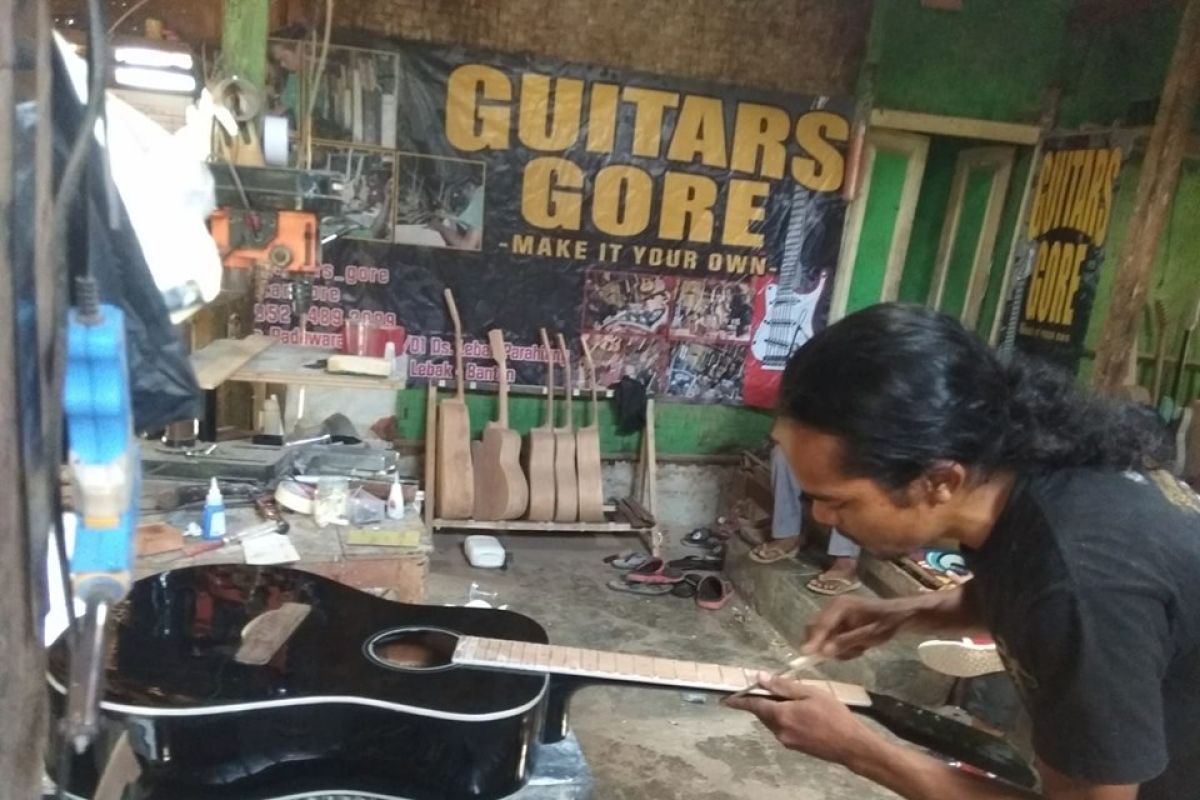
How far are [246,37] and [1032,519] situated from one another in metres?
1.90

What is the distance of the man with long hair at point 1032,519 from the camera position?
41.1 inches

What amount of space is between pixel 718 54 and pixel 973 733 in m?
3.54

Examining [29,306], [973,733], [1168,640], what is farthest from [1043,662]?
[29,306]

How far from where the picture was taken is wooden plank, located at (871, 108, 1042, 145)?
4461mm

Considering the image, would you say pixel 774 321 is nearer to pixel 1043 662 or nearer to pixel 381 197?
pixel 381 197

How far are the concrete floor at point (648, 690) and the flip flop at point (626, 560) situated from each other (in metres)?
0.05

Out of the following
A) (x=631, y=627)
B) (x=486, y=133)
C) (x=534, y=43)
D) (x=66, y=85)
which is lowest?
(x=631, y=627)

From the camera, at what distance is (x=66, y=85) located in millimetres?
684

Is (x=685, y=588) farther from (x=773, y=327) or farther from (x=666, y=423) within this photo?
(x=773, y=327)

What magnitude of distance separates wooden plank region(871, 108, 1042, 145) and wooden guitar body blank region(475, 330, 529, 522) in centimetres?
226

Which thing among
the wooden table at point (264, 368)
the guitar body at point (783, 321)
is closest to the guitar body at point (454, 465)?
the wooden table at point (264, 368)

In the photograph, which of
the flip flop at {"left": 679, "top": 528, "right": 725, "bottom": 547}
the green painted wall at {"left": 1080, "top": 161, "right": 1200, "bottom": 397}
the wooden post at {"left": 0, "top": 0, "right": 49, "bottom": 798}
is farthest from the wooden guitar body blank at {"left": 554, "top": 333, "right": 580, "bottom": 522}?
the wooden post at {"left": 0, "top": 0, "right": 49, "bottom": 798}

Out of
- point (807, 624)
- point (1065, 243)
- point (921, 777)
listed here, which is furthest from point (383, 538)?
point (1065, 243)

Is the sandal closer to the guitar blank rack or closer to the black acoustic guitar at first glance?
the guitar blank rack
